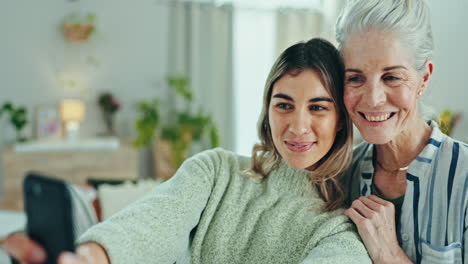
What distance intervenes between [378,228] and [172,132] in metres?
4.37

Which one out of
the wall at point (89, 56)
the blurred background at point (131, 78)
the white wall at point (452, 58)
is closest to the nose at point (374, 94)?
the white wall at point (452, 58)

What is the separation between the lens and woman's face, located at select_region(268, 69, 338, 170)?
1.24 metres

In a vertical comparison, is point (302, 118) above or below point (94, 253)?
above

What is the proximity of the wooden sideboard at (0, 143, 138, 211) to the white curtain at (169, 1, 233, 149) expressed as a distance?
3.96 feet

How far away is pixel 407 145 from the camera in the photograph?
4.61ft

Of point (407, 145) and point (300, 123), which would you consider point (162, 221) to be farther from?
point (407, 145)

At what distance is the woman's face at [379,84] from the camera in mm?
1253

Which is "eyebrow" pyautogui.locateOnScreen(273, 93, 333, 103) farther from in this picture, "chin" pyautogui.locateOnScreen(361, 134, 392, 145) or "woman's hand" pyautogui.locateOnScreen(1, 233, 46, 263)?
"woman's hand" pyautogui.locateOnScreen(1, 233, 46, 263)

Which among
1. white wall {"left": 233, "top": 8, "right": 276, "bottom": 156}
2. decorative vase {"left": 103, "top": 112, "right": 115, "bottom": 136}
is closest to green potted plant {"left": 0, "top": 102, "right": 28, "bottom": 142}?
decorative vase {"left": 103, "top": 112, "right": 115, "bottom": 136}

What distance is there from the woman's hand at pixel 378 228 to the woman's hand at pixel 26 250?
32.0 inches

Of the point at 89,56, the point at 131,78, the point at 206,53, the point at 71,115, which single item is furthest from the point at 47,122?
the point at 206,53

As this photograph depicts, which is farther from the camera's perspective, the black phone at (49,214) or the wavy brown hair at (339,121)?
the wavy brown hair at (339,121)

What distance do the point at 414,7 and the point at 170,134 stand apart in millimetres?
4392

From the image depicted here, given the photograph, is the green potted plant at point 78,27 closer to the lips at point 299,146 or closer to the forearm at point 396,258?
the lips at point 299,146
